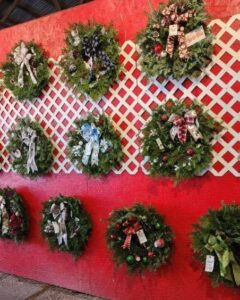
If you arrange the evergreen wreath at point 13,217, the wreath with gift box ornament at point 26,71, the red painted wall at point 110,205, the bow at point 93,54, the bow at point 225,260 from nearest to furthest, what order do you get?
1. the bow at point 225,260
2. the red painted wall at point 110,205
3. the bow at point 93,54
4. the wreath with gift box ornament at point 26,71
5. the evergreen wreath at point 13,217

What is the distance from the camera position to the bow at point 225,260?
188 centimetres

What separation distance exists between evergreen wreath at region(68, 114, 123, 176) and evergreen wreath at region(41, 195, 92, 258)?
328 millimetres

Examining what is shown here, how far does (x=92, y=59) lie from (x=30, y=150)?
89 centimetres

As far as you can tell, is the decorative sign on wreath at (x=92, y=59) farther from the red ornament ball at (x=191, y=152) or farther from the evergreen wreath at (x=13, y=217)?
the evergreen wreath at (x=13, y=217)

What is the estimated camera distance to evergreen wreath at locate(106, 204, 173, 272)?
85.6 inches

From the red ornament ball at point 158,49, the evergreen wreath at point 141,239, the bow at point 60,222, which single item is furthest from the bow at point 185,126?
the bow at point 60,222

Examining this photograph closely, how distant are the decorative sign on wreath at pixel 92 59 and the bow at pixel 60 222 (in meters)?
0.87

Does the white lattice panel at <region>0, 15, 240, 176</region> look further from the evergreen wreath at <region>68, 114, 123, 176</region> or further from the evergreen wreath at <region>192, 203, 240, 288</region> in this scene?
the evergreen wreath at <region>192, 203, 240, 288</region>

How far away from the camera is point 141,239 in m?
2.21

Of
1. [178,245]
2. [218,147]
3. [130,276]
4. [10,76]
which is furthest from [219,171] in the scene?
[10,76]

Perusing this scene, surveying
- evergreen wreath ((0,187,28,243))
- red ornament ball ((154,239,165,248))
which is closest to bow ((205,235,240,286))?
red ornament ball ((154,239,165,248))

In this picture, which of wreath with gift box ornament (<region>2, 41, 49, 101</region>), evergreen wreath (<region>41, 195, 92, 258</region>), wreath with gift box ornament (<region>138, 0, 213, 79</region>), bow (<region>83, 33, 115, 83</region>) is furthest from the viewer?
wreath with gift box ornament (<region>2, 41, 49, 101</region>)

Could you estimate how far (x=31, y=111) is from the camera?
293cm

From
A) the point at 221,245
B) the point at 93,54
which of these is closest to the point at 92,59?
the point at 93,54
